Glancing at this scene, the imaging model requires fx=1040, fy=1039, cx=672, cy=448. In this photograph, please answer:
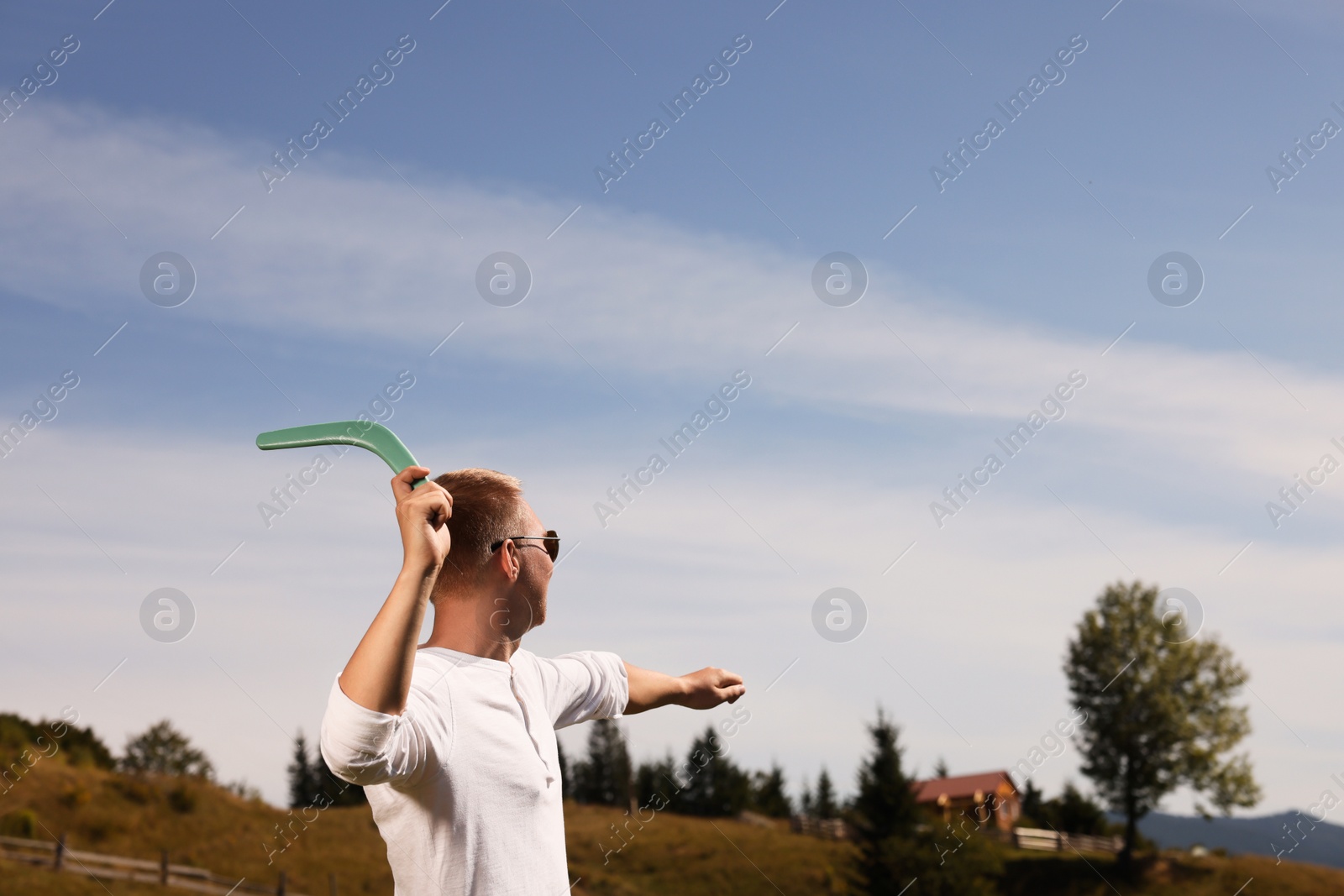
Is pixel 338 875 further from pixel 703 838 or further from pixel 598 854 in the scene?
pixel 703 838

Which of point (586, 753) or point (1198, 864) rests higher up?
point (586, 753)

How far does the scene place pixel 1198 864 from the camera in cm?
5506

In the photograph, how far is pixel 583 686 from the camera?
3789 millimetres

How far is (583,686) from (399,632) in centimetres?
157

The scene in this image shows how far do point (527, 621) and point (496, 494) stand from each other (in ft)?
1.36

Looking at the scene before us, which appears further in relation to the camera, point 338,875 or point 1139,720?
point 1139,720

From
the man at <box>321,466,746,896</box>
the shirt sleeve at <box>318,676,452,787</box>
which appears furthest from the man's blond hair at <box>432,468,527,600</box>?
the shirt sleeve at <box>318,676,452,787</box>

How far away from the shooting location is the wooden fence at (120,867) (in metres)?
39.4

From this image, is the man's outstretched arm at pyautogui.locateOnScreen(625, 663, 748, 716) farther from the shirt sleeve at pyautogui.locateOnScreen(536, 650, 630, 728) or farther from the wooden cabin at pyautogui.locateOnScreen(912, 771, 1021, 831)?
the wooden cabin at pyautogui.locateOnScreen(912, 771, 1021, 831)

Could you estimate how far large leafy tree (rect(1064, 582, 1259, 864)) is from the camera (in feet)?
176

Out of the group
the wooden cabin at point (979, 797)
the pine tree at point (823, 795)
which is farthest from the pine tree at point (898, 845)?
the pine tree at point (823, 795)

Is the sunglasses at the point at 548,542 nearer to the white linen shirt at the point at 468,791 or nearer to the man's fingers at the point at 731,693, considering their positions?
the white linen shirt at the point at 468,791

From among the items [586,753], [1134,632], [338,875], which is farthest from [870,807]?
[586,753]

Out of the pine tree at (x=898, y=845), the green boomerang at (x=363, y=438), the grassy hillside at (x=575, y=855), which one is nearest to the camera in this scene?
the green boomerang at (x=363, y=438)
